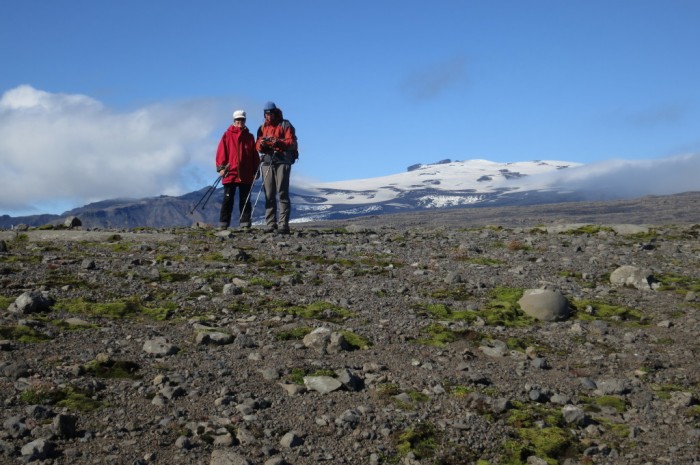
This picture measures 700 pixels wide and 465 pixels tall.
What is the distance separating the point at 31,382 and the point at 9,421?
102 centimetres

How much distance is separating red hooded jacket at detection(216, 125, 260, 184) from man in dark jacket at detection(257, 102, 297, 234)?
48.5 inches

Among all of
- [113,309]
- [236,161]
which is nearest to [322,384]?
[113,309]

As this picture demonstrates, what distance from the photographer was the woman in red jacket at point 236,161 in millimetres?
21672

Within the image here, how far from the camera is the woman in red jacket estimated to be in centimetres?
2167

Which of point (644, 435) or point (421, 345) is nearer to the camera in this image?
point (644, 435)

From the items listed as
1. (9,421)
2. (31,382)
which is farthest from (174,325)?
(9,421)

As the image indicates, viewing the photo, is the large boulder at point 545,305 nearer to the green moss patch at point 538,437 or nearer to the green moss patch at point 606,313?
the green moss patch at point 606,313

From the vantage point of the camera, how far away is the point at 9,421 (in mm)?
6441

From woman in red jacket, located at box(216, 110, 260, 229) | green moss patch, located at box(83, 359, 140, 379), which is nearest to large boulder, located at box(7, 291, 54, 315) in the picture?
green moss patch, located at box(83, 359, 140, 379)

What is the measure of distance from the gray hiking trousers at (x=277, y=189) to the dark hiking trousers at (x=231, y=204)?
1252 millimetres

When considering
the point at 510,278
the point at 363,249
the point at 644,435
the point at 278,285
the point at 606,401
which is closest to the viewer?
the point at 644,435

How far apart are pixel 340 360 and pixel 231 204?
46.3 ft

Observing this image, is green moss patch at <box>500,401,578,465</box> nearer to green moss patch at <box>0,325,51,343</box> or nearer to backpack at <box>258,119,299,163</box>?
green moss patch at <box>0,325,51,343</box>

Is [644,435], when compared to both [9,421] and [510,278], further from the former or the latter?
[510,278]
